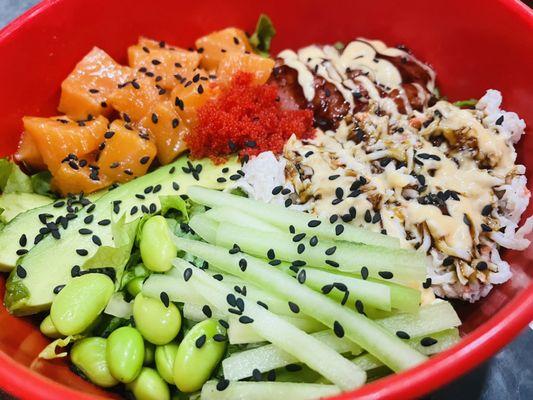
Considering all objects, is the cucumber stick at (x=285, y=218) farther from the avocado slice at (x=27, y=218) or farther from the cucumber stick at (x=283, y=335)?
the avocado slice at (x=27, y=218)

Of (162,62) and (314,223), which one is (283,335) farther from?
(162,62)

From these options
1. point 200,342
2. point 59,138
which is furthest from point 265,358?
point 59,138

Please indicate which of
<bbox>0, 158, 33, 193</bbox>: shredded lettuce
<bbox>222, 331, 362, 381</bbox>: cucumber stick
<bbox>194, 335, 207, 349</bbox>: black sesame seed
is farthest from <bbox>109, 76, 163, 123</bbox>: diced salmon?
<bbox>222, 331, 362, 381</bbox>: cucumber stick

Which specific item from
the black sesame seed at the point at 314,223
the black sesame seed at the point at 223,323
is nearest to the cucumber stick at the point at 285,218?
the black sesame seed at the point at 314,223

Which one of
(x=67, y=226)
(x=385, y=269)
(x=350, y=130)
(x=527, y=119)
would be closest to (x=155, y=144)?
(x=67, y=226)

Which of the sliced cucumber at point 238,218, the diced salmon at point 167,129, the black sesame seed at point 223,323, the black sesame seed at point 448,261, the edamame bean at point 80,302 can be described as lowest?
the edamame bean at point 80,302

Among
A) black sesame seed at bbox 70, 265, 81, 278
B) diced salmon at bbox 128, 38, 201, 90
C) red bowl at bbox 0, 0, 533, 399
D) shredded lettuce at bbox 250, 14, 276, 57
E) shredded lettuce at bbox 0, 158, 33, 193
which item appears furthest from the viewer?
shredded lettuce at bbox 250, 14, 276, 57

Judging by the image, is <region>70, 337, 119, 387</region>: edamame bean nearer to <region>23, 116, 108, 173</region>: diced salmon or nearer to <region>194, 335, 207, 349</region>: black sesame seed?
<region>194, 335, 207, 349</region>: black sesame seed
